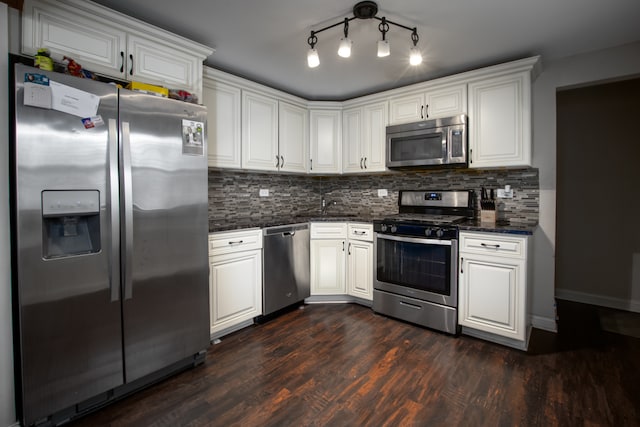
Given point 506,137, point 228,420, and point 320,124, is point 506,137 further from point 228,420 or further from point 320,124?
point 228,420

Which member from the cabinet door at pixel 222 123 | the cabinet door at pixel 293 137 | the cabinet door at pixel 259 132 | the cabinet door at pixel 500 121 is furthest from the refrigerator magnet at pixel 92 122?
the cabinet door at pixel 500 121

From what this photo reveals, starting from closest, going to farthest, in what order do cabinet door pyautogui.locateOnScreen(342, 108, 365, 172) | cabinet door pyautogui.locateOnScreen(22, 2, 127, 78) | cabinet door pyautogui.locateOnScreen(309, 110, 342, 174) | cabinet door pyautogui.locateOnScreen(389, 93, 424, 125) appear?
cabinet door pyautogui.locateOnScreen(22, 2, 127, 78) → cabinet door pyautogui.locateOnScreen(389, 93, 424, 125) → cabinet door pyautogui.locateOnScreen(342, 108, 365, 172) → cabinet door pyautogui.locateOnScreen(309, 110, 342, 174)

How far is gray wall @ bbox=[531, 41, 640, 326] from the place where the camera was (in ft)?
8.65

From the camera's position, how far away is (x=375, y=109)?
3.43m

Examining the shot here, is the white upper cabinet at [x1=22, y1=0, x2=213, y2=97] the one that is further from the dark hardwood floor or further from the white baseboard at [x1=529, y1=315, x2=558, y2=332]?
the white baseboard at [x1=529, y1=315, x2=558, y2=332]

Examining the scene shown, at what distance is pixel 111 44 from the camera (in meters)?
1.89

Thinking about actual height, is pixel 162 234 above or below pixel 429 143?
below

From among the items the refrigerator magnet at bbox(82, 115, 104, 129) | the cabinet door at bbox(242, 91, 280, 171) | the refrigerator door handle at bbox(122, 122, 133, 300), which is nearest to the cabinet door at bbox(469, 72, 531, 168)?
the cabinet door at bbox(242, 91, 280, 171)

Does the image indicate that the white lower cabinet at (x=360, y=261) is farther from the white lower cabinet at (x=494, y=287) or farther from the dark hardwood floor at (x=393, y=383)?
the white lower cabinet at (x=494, y=287)

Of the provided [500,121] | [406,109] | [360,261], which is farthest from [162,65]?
[500,121]

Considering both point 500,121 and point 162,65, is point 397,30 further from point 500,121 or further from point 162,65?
point 162,65

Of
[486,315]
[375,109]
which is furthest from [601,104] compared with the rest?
[486,315]

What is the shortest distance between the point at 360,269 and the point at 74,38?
285 centimetres

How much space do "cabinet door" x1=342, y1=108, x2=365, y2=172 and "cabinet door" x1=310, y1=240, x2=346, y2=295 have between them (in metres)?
0.90
